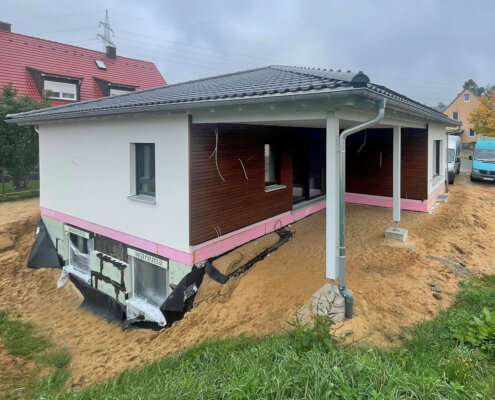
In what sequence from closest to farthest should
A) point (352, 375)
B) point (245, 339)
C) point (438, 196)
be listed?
point (352, 375)
point (245, 339)
point (438, 196)

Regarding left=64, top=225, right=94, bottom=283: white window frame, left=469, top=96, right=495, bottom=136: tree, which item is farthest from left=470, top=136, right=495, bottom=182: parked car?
left=64, top=225, right=94, bottom=283: white window frame

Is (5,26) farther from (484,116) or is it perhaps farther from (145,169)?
(484,116)

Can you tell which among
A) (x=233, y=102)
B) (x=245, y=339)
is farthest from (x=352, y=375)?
(x=233, y=102)

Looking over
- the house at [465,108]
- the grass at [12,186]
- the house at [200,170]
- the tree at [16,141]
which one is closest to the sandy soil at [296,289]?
the house at [200,170]

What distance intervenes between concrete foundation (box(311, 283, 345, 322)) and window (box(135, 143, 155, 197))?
174 inches

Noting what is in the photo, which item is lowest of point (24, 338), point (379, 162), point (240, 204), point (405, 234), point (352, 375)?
point (24, 338)

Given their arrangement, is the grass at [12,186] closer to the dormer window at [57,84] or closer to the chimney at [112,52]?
the dormer window at [57,84]

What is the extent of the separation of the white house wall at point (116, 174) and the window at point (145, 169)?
21 cm

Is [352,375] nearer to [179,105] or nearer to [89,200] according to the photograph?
[179,105]

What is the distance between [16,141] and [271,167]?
36.6 feet

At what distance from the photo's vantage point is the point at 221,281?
6777 millimetres

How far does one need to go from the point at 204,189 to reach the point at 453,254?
5.50m

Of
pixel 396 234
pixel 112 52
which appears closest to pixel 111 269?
pixel 396 234

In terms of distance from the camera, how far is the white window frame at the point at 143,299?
7.30 metres
